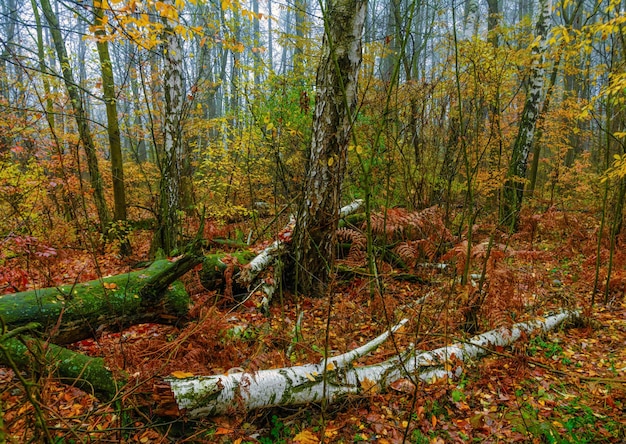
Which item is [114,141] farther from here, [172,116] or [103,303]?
[103,303]

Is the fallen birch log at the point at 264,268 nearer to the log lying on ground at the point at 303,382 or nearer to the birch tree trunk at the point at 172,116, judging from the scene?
the log lying on ground at the point at 303,382

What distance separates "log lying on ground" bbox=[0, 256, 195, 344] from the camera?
336cm

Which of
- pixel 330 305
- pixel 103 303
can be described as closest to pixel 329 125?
pixel 330 305

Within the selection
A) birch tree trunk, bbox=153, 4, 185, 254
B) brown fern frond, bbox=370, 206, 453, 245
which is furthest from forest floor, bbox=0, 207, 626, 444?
birch tree trunk, bbox=153, 4, 185, 254

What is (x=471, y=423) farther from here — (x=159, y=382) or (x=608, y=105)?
(x=608, y=105)

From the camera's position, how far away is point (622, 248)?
6.30 metres

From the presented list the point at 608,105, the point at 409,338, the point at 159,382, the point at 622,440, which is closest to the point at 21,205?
the point at 159,382

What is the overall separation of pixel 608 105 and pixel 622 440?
4.24m

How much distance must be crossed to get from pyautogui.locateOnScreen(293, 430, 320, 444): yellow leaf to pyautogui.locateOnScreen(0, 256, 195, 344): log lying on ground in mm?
2098

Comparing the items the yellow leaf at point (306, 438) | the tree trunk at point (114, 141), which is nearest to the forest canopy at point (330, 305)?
the yellow leaf at point (306, 438)

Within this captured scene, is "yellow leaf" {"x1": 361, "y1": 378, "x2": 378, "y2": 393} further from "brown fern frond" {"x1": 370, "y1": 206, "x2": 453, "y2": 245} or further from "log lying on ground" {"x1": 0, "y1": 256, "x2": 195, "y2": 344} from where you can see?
"log lying on ground" {"x1": 0, "y1": 256, "x2": 195, "y2": 344}

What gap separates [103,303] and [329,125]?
135 inches

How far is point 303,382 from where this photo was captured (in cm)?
288

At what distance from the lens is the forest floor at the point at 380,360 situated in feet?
8.59
